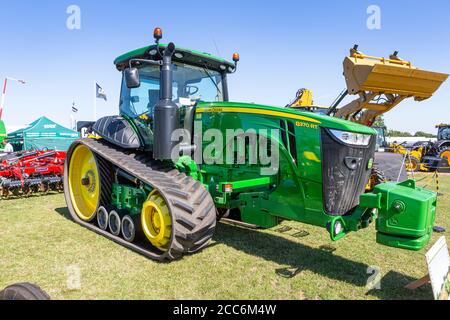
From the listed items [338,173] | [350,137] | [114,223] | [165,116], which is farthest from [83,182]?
[350,137]

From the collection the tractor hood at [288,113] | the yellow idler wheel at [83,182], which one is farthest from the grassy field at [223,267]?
the tractor hood at [288,113]

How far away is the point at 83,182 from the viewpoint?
5.94 metres

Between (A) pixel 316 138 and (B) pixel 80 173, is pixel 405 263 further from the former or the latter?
(B) pixel 80 173

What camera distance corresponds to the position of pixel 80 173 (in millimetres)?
6332

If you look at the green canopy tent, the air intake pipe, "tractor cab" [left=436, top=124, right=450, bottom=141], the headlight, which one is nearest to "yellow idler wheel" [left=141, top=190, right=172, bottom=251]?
the air intake pipe

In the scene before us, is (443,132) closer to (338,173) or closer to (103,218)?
(338,173)

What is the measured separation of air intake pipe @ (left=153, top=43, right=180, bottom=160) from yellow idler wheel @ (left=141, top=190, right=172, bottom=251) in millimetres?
552

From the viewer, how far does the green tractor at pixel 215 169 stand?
3793 mm

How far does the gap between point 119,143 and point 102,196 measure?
35.7 inches

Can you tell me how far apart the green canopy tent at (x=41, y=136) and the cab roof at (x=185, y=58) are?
48.2ft

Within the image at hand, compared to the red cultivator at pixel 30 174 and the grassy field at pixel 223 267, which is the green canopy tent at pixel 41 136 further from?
the grassy field at pixel 223 267

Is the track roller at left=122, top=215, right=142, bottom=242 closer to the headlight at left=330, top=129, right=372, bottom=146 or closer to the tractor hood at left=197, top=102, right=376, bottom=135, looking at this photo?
the tractor hood at left=197, top=102, right=376, bottom=135

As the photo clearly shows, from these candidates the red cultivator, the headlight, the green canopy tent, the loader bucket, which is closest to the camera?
the headlight

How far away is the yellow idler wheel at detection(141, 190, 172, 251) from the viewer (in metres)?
4.18
